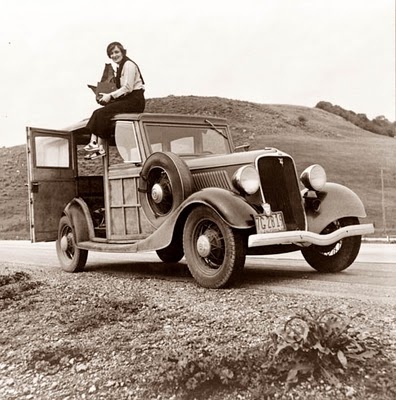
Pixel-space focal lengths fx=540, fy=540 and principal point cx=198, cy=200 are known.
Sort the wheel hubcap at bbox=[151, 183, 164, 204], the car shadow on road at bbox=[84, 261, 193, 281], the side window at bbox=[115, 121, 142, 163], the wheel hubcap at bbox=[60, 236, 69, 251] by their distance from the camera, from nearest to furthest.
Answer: the wheel hubcap at bbox=[151, 183, 164, 204] → the car shadow on road at bbox=[84, 261, 193, 281] → the side window at bbox=[115, 121, 142, 163] → the wheel hubcap at bbox=[60, 236, 69, 251]

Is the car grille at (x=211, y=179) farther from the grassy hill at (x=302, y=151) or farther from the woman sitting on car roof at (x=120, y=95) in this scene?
the grassy hill at (x=302, y=151)

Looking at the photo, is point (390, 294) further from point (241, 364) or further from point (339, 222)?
point (241, 364)

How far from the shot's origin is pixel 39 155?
7.12 meters

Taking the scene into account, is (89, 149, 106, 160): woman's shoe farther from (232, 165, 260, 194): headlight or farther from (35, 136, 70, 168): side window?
(232, 165, 260, 194): headlight

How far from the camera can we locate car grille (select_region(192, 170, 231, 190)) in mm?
5487

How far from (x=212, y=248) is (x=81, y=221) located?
96.2 inches

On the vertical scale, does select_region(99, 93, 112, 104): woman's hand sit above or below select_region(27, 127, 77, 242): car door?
above

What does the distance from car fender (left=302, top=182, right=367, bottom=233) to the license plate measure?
1.93 ft

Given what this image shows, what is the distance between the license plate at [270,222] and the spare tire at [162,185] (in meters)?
0.89

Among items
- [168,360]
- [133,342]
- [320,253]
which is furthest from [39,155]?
[168,360]

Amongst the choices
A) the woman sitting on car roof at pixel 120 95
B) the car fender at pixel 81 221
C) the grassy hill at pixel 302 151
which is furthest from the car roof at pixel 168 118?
the grassy hill at pixel 302 151

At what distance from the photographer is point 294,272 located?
19.7ft

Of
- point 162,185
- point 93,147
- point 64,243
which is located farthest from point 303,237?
point 64,243

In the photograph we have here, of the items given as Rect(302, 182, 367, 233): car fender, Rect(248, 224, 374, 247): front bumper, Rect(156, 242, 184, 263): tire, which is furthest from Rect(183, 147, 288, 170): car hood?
→ Rect(156, 242, 184, 263): tire
